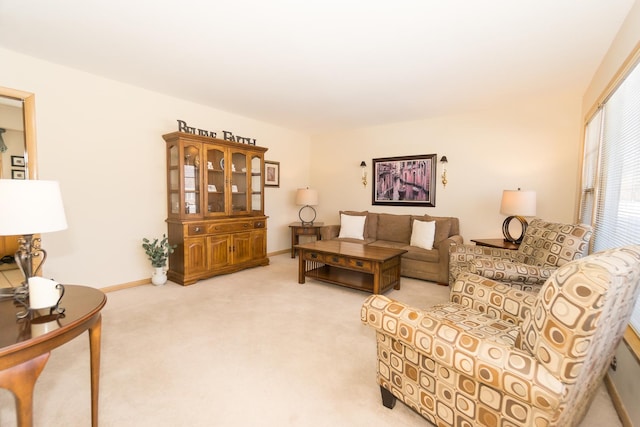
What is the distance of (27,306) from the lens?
1.25 m

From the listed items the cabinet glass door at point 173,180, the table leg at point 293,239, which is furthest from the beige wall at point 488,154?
the cabinet glass door at point 173,180

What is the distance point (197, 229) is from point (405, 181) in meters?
3.34

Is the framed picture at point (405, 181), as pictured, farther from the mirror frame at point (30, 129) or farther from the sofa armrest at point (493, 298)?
the mirror frame at point (30, 129)

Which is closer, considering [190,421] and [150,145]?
[190,421]

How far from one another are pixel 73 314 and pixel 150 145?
298 cm

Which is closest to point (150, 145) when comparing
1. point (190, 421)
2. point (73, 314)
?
point (73, 314)

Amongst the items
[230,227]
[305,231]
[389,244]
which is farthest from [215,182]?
[389,244]

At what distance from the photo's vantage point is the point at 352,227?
4750mm

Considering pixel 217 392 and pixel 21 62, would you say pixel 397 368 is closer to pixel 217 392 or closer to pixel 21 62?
pixel 217 392

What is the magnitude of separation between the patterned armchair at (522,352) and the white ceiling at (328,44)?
1880 mm

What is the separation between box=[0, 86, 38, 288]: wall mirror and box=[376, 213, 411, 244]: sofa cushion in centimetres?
434

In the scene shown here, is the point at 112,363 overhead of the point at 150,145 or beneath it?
beneath

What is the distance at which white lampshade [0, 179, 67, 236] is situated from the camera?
46.4 inches

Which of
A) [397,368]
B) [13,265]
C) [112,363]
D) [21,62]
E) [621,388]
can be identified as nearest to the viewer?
[397,368]
